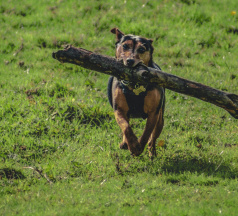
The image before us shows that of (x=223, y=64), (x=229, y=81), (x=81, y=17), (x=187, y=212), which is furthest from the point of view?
(x=81, y=17)

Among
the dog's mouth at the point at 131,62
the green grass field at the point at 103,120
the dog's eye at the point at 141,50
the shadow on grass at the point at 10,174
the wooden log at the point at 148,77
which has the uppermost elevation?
the dog's eye at the point at 141,50

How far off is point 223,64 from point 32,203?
653cm

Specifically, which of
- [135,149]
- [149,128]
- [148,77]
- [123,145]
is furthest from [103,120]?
[148,77]

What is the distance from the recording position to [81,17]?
500 inches

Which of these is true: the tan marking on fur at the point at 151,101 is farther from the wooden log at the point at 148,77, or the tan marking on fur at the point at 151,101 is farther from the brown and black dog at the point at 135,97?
the wooden log at the point at 148,77

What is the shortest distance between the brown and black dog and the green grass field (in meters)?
0.48

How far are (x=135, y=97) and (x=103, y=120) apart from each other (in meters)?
1.98

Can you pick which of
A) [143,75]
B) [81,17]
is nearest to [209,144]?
[143,75]

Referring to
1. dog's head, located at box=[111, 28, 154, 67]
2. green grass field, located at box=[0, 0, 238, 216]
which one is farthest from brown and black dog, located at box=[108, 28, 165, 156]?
green grass field, located at box=[0, 0, 238, 216]

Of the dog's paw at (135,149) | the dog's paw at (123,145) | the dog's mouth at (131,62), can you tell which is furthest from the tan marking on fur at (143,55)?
the dog's paw at (123,145)

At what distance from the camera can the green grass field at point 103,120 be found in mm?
5703

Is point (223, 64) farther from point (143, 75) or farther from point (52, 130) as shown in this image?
point (143, 75)

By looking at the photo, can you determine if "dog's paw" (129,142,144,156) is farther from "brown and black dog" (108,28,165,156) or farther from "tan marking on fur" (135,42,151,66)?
"tan marking on fur" (135,42,151,66)

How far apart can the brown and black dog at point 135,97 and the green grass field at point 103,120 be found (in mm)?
482
